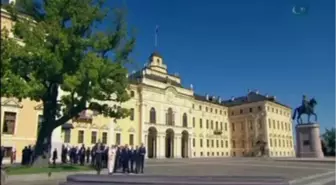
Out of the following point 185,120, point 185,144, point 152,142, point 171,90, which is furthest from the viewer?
point 185,120

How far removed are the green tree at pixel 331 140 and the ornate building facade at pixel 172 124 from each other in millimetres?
19534

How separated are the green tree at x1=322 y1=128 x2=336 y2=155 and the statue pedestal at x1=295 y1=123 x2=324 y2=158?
2251 centimetres

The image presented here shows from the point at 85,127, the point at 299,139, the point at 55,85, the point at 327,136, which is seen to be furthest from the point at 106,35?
the point at 327,136

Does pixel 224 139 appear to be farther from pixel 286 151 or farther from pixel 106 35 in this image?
pixel 106 35

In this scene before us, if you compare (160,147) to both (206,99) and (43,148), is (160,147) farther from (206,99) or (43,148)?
(43,148)

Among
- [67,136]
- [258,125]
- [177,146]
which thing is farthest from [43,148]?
[258,125]

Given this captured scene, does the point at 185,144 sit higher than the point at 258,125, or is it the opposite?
the point at 258,125

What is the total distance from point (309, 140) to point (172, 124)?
102 feet

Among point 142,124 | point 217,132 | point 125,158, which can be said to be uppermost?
point 142,124

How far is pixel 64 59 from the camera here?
20078 millimetres

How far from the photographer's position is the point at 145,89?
58312 mm

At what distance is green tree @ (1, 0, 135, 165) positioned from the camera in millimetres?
18938

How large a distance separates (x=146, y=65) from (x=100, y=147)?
4218 centimetres

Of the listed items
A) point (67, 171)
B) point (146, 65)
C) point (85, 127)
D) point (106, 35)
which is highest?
point (146, 65)
